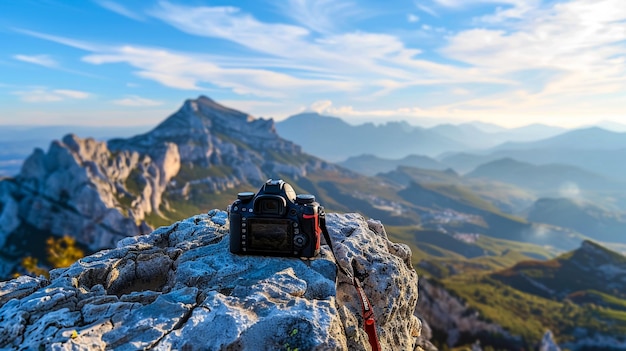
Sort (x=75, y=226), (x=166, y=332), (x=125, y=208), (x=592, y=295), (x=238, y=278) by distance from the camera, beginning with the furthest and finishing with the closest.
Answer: (x=125, y=208) → (x=75, y=226) → (x=592, y=295) → (x=238, y=278) → (x=166, y=332)

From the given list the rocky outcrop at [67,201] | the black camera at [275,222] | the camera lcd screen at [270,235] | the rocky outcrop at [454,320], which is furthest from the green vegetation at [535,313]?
the rocky outcrop at [67,201]

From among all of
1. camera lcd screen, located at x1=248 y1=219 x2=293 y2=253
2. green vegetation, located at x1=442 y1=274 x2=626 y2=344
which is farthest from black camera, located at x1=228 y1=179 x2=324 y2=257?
green vegetation, located at x1=442 y1=274 x2=626 y2=344

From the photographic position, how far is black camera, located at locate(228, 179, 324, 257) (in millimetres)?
7219

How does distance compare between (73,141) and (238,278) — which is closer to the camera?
(238,278)

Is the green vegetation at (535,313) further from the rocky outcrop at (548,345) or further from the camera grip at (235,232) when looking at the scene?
the camera grip at (235,232)

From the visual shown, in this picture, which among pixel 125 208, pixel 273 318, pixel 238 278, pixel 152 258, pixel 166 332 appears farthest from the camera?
pixel 125 208

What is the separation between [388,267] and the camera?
8727 millimetres

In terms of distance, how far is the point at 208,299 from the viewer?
20.3ft

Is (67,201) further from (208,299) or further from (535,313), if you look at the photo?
(535,313)

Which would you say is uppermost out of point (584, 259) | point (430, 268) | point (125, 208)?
point (125, 208)

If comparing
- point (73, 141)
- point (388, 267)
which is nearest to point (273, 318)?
point (388, 267)

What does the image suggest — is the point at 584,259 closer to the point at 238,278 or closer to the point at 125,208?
the point at 238,278

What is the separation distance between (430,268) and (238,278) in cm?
17961

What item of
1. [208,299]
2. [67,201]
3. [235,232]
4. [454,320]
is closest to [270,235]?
[235,232]
